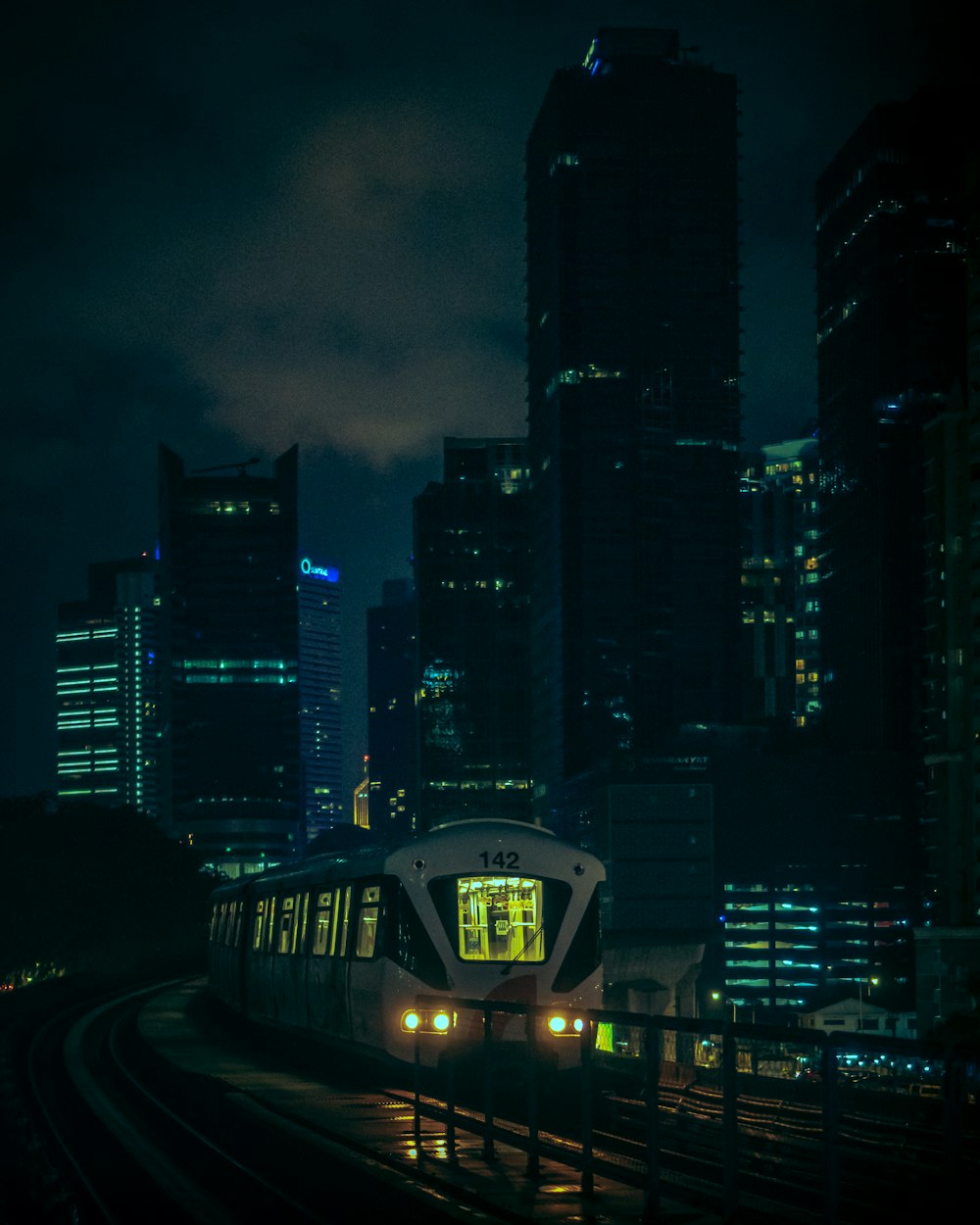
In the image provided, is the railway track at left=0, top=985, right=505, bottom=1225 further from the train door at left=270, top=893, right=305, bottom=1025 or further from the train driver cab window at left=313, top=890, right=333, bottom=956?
the train driver cab window at left=313, top=890, right=333, bottom=956

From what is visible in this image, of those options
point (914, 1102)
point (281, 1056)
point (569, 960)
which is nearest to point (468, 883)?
point (569, 960)

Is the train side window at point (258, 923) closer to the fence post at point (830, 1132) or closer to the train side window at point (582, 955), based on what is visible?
the train side window at point (582, 955)

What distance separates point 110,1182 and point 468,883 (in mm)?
8940

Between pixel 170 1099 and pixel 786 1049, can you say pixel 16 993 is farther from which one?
pixel 786 1049

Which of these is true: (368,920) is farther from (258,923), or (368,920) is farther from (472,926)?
(258,923)

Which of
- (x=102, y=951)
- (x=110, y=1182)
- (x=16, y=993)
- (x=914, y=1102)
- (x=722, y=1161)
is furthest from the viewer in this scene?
(x=102, y=951)

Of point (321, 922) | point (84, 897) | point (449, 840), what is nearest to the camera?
point (449, 840)

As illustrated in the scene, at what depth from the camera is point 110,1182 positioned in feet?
63.3

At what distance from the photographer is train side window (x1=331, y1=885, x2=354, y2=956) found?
2953cm

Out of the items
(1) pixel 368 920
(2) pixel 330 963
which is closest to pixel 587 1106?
(1) pixel 368 920

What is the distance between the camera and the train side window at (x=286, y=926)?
34.6 metres

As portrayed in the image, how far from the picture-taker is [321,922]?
31.6 metres

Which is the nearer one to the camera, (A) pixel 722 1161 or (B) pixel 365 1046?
(A) pixel 722 1161

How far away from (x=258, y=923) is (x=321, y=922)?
7681 mm
